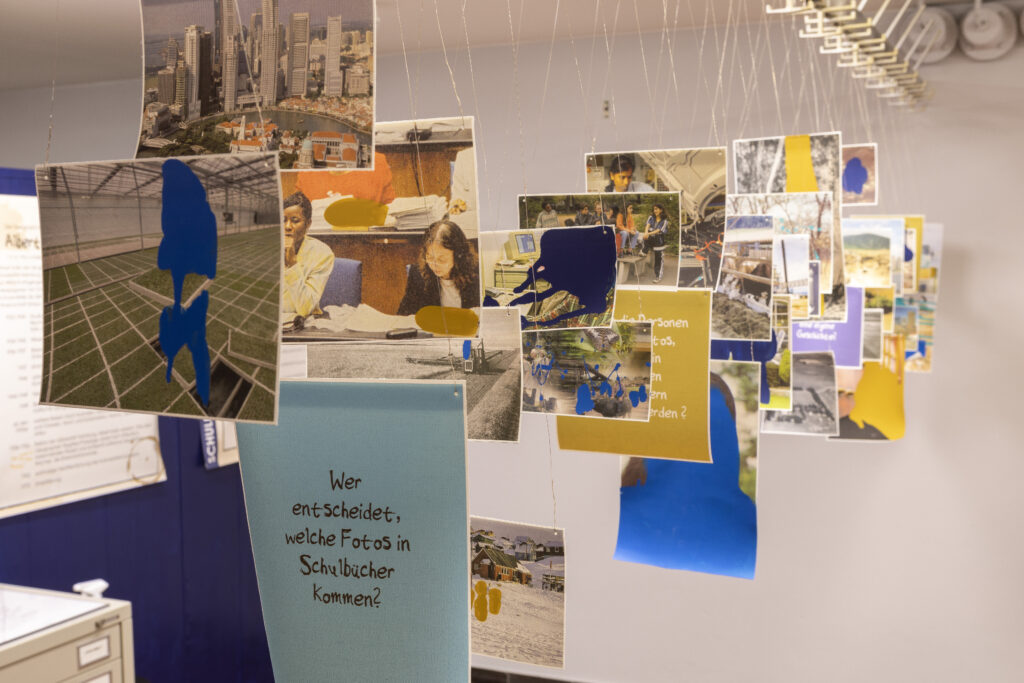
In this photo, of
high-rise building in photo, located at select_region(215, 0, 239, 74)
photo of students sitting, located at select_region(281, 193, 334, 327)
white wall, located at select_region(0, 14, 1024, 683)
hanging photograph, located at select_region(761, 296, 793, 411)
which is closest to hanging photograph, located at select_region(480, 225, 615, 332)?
photo of students sitting, located at select_region(281, 193, 334, 327)

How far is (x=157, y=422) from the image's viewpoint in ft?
9.59

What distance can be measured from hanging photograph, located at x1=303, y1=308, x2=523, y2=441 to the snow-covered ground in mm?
294

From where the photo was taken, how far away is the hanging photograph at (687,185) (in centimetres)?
178

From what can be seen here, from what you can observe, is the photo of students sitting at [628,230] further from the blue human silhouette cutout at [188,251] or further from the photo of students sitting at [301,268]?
the blue human silhouette cutout at [188,251]

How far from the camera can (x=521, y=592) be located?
1.49m

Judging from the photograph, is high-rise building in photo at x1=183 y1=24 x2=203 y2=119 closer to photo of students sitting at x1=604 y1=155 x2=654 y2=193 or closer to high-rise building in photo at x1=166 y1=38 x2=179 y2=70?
high-rise building in photo at x1=166 y1=38 x2=179 y2=70

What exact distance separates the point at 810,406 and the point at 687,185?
2.46ft

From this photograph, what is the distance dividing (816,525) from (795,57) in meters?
1.89

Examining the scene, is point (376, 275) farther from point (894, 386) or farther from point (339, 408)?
point (894, 386)

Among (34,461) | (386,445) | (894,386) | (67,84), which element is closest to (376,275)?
(386,445)

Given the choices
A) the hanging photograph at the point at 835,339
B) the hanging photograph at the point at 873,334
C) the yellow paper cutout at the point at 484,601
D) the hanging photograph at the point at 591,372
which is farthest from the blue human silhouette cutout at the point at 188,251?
the hanging photograph at the point at 873,334

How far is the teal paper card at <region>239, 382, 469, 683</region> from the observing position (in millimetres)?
1133

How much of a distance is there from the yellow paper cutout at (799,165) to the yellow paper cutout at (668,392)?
2.54 feet

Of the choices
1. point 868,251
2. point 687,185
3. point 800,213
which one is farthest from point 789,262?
point 868,251
